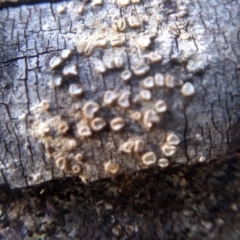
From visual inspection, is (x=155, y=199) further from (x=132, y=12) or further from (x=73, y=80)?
(x=132, y=12)

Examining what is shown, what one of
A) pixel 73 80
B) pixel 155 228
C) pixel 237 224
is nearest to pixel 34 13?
pixel 73 80

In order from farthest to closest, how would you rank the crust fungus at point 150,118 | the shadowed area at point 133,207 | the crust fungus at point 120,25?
the shadowed area at point 133,207
the crust fungus at point 120,25
the crust fungus at point 150,118

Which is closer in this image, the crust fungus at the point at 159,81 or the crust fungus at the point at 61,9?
the crust fungus at the point at 159,81

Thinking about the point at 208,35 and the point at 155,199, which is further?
the point at 155,199

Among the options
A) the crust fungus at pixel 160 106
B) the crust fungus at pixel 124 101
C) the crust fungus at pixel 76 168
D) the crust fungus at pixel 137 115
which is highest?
the crust fungus at pixel 124 101

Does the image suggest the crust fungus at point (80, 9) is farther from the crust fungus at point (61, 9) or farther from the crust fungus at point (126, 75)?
the crust fungus at point (126, 75)

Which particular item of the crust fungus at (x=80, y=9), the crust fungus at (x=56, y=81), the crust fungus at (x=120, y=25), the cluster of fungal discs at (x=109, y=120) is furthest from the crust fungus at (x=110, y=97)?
the crust fungus at (x=80, y=9)

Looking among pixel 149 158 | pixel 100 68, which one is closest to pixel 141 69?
pixel 100 68

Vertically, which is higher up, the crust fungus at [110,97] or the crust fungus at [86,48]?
the crust fungus at [86,48]
